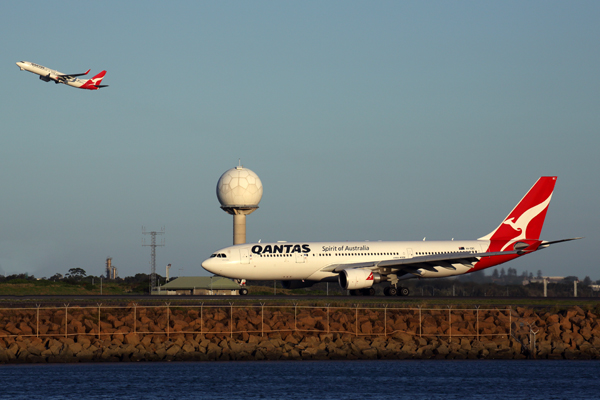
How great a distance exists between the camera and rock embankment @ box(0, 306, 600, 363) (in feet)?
95.5

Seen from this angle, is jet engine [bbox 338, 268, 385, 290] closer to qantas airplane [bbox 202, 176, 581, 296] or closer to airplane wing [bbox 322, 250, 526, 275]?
qantas airplane [bbox 202, 176, 581, 296]

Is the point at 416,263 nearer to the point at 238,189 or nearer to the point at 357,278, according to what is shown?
the point at 357,278

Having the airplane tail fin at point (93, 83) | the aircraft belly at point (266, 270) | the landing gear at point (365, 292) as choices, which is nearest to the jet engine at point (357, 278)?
the landing gear at point (365, 292)

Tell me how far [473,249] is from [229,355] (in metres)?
23.8

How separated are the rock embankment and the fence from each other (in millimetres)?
44

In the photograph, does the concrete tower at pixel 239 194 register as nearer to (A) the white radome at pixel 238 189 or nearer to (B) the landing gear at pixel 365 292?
(A) the white radome at pixel 238 189

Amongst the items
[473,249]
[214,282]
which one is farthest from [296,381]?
[214,282]

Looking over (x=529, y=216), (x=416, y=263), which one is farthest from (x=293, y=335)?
(x=529, y=216)

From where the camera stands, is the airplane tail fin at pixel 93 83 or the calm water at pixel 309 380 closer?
the calm water at pixel 309 380

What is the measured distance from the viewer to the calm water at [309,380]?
22922 millimetres

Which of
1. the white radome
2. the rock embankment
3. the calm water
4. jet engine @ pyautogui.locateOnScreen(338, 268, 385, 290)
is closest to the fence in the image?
the rock embankment

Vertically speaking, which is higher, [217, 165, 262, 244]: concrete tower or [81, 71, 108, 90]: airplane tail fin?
[81, 71, 108, 90]: airplane tail fin

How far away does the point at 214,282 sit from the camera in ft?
204

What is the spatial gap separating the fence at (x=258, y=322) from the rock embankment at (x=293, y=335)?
0.04 m
